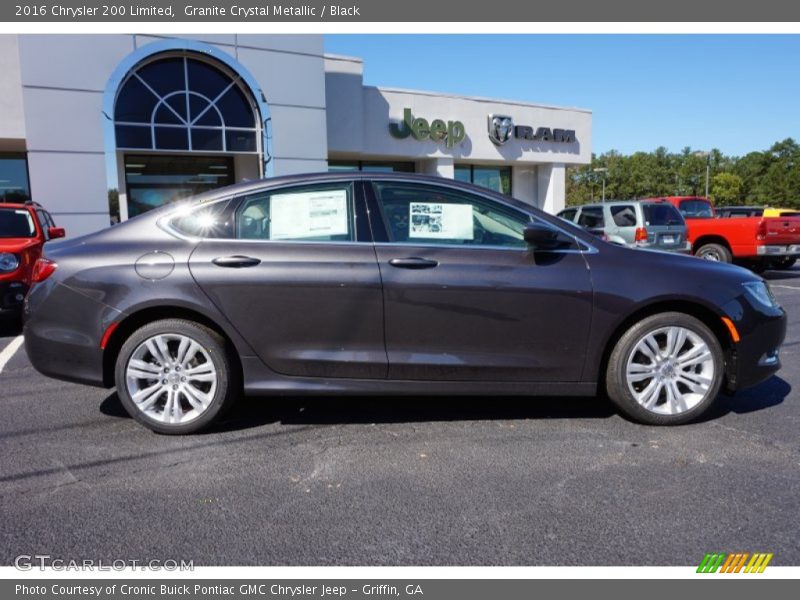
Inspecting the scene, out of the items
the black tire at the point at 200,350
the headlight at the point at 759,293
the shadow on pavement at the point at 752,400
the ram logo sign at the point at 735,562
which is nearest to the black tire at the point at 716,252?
the shadow on pavement at the point at 752,400

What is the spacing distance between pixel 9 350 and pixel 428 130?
15.0 metres

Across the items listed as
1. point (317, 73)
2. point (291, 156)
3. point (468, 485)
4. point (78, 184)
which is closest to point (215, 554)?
point (468, 485)

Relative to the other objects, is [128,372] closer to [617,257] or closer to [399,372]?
[399,372]

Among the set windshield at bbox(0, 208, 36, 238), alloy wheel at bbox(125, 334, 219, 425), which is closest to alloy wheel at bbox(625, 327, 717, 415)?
alloy wheel at bbox(125, 334, 219, 425)

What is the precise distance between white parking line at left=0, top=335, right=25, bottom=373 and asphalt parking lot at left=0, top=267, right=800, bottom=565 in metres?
1.76

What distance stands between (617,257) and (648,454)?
1246mm

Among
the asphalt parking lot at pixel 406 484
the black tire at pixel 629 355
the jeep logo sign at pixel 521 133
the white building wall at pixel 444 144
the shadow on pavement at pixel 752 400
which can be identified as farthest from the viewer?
the jeep logo sign at pixel 521 133

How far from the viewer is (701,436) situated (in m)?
3.98

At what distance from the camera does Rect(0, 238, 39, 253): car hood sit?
746 centimetres

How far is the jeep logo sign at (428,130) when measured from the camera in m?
19.0

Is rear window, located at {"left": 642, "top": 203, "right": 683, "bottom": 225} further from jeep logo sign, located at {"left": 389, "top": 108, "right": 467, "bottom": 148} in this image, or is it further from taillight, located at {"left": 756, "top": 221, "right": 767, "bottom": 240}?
jeep logo sign, located at {"left": 389, "top": 108, "right": 467, "bottom": 148}

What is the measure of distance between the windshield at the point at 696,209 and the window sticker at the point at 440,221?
12.6m

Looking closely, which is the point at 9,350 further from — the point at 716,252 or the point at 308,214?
the point at 716,252

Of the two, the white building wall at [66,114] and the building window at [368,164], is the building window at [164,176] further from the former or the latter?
the building window at [368,164]
